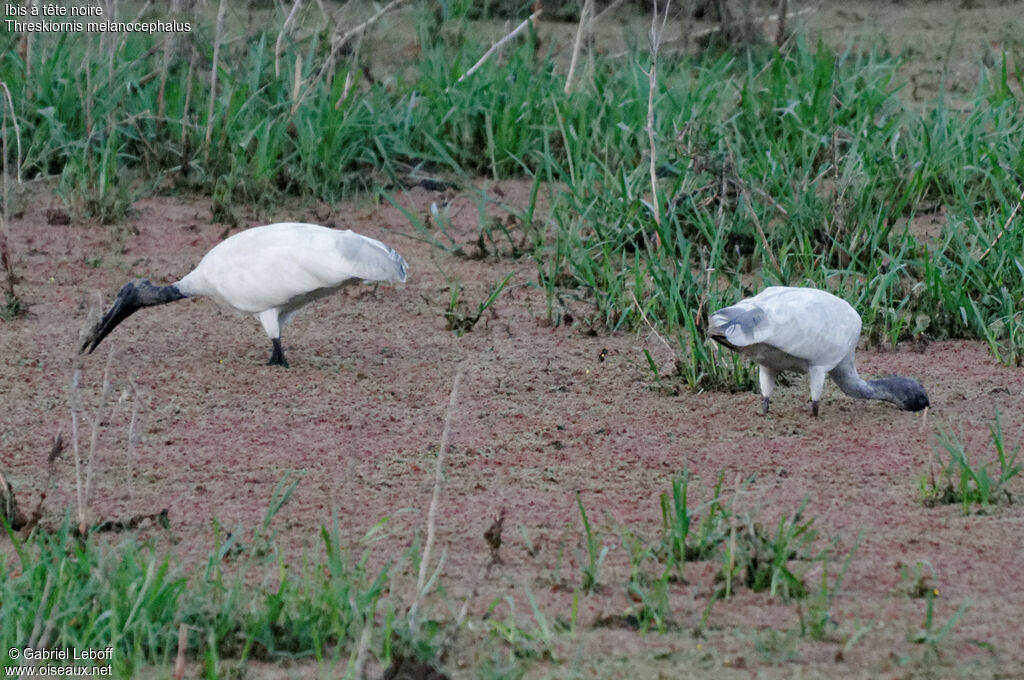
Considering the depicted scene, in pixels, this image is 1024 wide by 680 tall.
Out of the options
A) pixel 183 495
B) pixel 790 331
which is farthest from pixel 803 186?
pixel 183 495

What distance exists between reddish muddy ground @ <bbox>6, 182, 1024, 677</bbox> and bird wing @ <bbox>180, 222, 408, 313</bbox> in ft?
0.92

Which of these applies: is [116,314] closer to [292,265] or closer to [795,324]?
[292,265]

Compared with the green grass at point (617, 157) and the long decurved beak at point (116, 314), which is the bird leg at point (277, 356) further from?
the green grass at point (617, 157)

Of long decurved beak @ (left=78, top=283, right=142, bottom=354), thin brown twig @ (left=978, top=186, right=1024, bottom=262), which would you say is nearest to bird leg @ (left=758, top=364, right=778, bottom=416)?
thin brown twig @ (left=978, top=186, right=1024, bottom=262)

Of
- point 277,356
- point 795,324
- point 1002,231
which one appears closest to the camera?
point 795,324

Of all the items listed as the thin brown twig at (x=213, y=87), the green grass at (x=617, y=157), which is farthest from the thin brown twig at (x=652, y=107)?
the thin brown twig at (x=213, y=87)

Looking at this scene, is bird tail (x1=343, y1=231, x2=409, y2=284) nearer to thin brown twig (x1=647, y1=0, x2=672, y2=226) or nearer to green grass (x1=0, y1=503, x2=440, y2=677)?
thin brown twig (x1=647, y1=0, x2=672, y2=226)

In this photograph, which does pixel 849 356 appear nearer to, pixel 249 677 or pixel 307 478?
pixel 307 478

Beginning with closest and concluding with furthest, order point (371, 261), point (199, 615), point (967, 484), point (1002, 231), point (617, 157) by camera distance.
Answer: point (199, 615) < point (967, 484) < point (371, 261) < point (1002, 231) < point (617, 157)

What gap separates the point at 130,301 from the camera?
5133 millimetres

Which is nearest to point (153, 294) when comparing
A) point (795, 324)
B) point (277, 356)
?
point (277, 356)

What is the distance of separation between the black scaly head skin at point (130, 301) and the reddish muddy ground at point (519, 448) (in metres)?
0.10

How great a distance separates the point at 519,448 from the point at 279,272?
3.92 feet

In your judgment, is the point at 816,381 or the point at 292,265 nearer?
the point at 816,381
